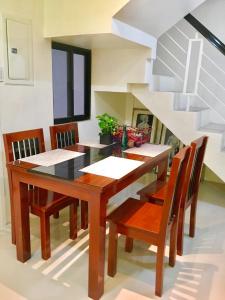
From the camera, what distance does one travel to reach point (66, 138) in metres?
2.60

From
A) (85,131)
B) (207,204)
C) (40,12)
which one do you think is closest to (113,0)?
(40,12)

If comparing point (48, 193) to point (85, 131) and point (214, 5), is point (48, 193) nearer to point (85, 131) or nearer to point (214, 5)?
point (85, 131)

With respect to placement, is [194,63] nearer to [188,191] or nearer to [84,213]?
[188,191]

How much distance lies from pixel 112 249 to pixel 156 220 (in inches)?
14.4

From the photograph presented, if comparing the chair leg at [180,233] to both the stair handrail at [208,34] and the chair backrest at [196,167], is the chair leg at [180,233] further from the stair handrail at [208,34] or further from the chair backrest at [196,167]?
the stair handrail at [208,34]

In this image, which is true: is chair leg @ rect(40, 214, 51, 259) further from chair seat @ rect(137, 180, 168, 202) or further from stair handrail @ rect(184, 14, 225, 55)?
stair handrail @ rect(184, 14, 225, 55)

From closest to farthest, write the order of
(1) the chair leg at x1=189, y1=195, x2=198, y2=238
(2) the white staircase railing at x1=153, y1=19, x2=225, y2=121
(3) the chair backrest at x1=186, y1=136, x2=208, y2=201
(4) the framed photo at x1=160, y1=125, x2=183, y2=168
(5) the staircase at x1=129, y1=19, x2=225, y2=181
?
(3) the chair backrest at x1=186, y1=136, x2=208, y2=201 < (1) the chair leg at x1=189, y1=195, x2=198, y2=238 < (5) the staircase at x1=129, y1=19, x2=225, y2=181 < (2) the white staircase railing at x1=153, y1=19, x2=225, y2=121 < (4) the framed photo at x1=160, y1=125, x2=183, y2=168

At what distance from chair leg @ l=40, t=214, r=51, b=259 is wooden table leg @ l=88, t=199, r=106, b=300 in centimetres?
48

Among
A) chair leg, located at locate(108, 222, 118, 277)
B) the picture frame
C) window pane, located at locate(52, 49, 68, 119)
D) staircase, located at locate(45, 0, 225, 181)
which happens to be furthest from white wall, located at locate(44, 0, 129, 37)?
the picture frame

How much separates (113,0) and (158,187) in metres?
1.61

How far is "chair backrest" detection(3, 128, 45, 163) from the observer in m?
1.96

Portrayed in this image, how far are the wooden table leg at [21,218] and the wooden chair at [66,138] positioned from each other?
605 mm

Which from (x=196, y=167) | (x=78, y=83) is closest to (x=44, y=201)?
(x=196, y=167)

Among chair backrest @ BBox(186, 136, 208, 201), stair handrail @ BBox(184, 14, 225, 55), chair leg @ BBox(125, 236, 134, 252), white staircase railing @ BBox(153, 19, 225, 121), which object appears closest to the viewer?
chair backrest @ BBox(186, 136, 208, 201)
